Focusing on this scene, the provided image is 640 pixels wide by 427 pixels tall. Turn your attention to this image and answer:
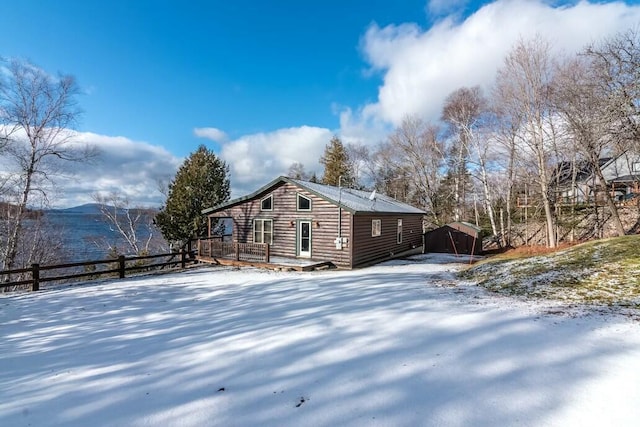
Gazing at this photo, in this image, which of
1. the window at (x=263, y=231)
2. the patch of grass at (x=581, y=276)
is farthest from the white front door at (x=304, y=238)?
the patch of grass at (x=581, y=276)

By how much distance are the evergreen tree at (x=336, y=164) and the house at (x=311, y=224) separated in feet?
64.0

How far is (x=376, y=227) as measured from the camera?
16.3 meters

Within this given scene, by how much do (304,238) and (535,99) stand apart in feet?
50.7

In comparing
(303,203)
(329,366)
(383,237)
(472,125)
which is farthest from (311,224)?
(472,125)

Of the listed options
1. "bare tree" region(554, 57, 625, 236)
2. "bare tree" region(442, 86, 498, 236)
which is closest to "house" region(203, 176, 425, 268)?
"bare tree" region(554, 57, 625, 236)

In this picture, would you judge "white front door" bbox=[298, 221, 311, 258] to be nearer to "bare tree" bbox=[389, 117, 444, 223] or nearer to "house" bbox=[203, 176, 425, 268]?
"house" bbox=[203, 176, 425, 268]

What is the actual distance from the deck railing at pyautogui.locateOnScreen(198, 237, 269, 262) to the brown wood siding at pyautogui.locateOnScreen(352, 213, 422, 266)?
4.45 m

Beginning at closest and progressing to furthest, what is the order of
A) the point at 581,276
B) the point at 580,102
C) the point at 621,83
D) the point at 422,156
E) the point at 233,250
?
1. the point at 581,276
2. the point at 621,83
3. the point at 580,102
4. the point at 233,250
5. the point at 422,156

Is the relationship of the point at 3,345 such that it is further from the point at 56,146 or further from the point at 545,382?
the point at 56,146

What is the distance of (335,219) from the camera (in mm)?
14469

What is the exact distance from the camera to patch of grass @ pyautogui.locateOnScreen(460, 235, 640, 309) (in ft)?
19.7

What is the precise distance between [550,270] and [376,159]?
2960 centimetres

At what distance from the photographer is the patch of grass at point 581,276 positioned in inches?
236

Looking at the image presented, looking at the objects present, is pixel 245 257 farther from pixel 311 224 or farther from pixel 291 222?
pixel 311 224
